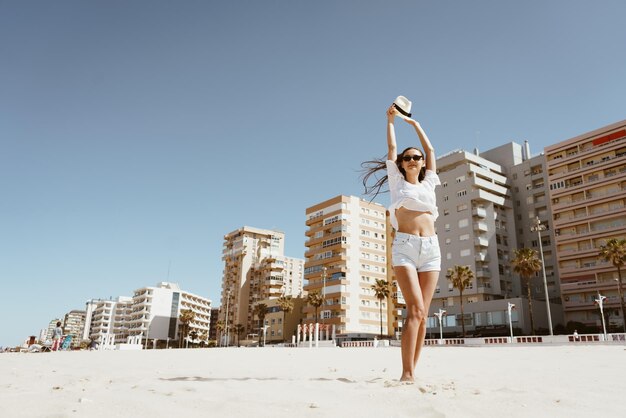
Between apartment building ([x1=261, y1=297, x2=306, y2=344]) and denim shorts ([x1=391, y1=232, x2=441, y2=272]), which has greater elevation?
apartment building ([x1=261, y1=297, x2=306, y2=344])

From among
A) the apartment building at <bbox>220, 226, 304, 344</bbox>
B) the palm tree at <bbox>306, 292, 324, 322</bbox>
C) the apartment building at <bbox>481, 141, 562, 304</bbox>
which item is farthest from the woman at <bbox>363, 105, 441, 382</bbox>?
the apartment building at <bbox>220, 226, 304, 344</bbox>

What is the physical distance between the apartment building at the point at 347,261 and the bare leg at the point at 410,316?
256 ft

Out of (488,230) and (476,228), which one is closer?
(476,228)

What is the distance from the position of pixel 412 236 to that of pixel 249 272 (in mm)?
120813

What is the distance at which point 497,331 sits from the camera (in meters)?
67.3

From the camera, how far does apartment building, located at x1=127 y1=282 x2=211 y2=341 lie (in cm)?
13888

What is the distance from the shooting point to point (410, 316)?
5.75 metres

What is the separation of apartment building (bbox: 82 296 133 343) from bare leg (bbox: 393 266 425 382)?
16444 centimetres

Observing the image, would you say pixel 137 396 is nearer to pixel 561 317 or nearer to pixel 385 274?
pixel 561 317

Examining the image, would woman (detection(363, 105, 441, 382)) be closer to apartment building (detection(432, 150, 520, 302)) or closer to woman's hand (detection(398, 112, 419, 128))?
woman's hand (detection(398, 112, 419, 128))

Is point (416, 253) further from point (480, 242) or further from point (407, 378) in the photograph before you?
point (480, 242)

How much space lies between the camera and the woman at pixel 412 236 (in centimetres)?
569

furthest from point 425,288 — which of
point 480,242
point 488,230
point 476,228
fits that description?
point 488,230

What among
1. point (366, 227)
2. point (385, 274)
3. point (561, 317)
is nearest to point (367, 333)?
point (385, 274)
